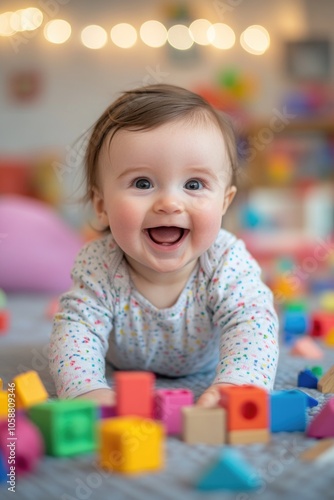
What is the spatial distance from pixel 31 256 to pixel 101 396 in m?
1.27

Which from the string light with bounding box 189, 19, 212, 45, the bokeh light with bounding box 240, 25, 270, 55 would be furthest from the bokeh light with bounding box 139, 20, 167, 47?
the bokeh light with bounding box 240, 25, 270, 55

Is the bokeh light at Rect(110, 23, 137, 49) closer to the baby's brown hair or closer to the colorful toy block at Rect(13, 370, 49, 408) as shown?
the baby's brown hair

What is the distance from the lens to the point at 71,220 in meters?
3.15

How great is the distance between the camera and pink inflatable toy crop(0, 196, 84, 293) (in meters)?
2.02

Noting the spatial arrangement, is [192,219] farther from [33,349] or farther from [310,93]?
[310,93]

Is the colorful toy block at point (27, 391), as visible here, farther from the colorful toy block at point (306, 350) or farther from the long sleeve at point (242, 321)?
the colorful toy block at point (306, 350)

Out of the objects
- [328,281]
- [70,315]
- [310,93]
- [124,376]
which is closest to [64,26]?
[310,93]

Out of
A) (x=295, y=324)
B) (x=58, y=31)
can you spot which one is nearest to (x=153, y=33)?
(x=58, y=31)

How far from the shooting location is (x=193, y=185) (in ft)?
3.08

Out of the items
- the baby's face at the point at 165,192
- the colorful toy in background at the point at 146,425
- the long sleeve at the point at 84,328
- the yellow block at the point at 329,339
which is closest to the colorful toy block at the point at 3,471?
the colorful toy in background at the point at 146,425

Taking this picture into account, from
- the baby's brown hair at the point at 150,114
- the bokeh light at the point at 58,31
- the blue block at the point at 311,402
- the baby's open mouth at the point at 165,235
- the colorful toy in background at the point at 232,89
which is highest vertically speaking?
the bokeh light at the point at 58,31

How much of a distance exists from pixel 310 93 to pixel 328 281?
72.4 inches

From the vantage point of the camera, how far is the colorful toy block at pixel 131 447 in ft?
1.97

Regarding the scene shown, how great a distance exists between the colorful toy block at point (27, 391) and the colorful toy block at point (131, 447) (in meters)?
0.14
